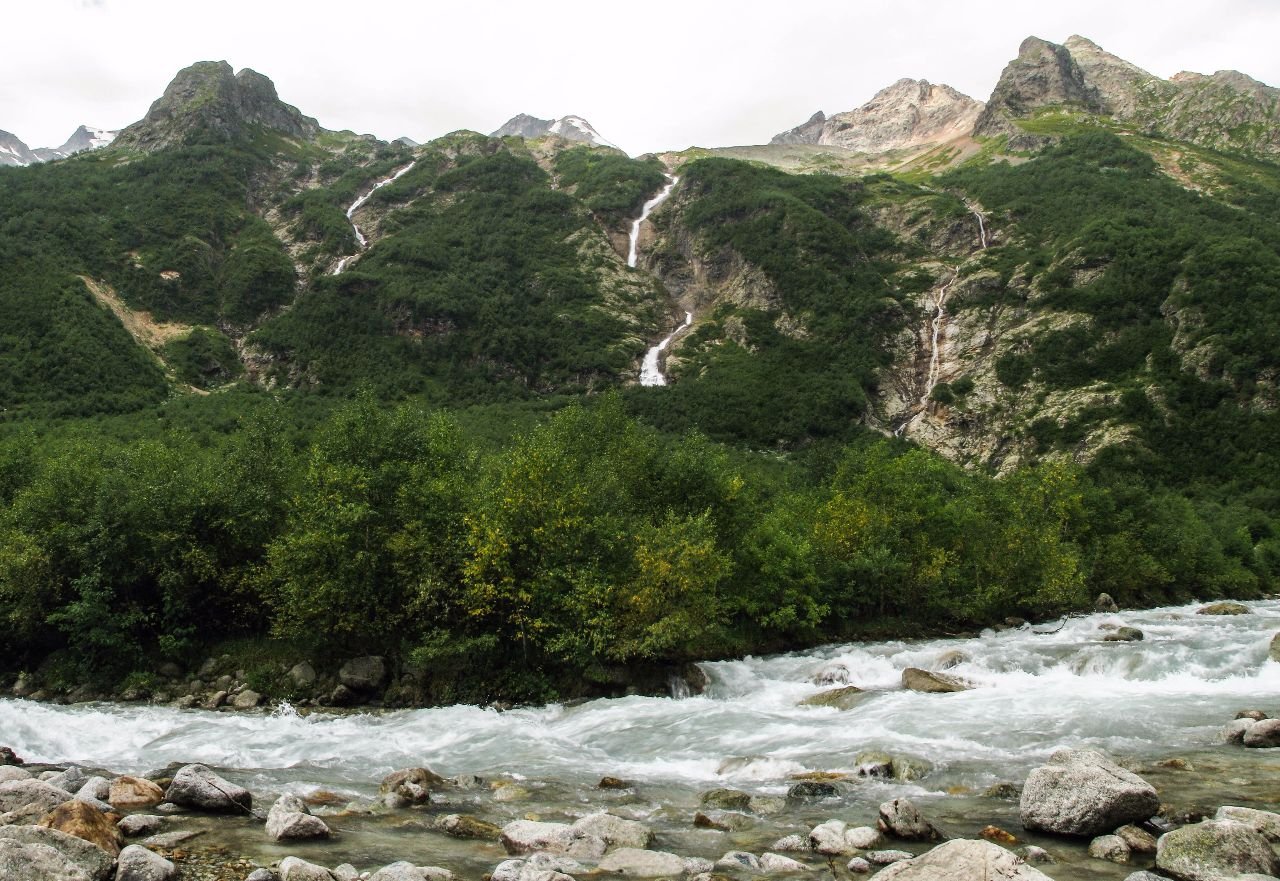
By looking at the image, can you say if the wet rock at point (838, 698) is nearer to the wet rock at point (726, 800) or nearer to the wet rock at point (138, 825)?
the wet rock at point (726, 800)

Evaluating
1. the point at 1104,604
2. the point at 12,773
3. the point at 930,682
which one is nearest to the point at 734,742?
the point at 930,682

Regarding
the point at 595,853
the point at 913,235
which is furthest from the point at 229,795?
the point at 913,235

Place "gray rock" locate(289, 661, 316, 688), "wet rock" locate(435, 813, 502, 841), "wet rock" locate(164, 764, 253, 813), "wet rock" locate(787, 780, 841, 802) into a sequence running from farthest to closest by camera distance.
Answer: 1. "gray rock" locate(289, 661, 316, 688)
2. "wet rock" locate(787, 780, 841, 802)
3. "wet rock" locate(164, 764, 253, 813)
4. "wet rock" locate(435, 813, 502, 841)

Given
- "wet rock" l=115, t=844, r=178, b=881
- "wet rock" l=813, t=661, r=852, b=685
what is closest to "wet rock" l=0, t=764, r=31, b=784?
"wet rock" l=115, t=844, r=178, b=881

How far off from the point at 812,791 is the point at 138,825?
12.6 metres

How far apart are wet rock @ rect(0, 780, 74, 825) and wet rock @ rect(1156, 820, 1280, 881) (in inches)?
700

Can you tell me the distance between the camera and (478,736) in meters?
24.1

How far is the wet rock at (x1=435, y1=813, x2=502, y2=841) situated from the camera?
14.3 meters

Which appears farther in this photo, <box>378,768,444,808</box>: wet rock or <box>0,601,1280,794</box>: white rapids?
<box>0,601,1280,794</box>: white rapids

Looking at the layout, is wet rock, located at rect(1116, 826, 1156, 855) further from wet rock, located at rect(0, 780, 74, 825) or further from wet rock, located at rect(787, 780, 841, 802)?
wet rock, located at rect(0, 780, 74, 825)

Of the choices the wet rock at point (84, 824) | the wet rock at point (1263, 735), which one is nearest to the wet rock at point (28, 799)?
the wet rock at point (84, 824)

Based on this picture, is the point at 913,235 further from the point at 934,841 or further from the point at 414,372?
the point at 934,841

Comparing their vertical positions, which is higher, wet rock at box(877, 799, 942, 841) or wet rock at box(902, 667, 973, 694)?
wet rock at box(877, 799, 942, 841)

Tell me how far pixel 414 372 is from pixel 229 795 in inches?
5733
